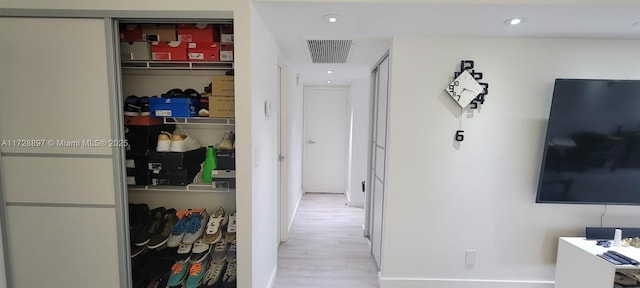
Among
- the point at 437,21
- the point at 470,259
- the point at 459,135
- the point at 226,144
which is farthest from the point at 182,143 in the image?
the point at 470,259

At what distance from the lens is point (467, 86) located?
201 centimetres

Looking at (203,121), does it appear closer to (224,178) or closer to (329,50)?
(224,178)

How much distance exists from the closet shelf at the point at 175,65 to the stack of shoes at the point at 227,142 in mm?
462

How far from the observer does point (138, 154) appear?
1767mm

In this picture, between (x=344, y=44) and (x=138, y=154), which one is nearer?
(x=138, y=154)

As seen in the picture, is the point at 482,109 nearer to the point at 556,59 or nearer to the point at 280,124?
the point at 556,59

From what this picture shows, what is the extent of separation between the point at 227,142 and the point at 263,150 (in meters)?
0.24

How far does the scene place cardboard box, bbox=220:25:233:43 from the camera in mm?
1683

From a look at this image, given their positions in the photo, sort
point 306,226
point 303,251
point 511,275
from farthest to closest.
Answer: point 306,226, point 303,251, point 511,275

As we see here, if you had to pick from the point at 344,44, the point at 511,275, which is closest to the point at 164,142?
the point at 344,44

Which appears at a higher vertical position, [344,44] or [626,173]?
[344,44]

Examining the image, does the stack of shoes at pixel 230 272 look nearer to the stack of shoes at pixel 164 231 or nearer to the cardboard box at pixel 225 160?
the stack of shoes at pixel 164 231

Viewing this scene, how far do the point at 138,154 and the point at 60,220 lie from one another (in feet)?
1.86

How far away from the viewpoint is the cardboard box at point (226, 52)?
1.69m
